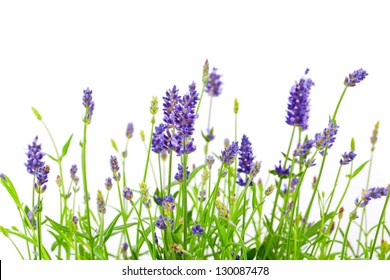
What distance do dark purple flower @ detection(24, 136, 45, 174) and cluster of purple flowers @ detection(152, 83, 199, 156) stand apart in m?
0.30

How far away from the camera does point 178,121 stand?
1.26 meters

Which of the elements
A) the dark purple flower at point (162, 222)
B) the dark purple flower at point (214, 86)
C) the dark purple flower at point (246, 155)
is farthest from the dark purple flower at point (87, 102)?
the dark purple flower at point (214, 86)

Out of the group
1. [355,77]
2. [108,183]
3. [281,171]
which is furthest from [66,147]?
[355,77]

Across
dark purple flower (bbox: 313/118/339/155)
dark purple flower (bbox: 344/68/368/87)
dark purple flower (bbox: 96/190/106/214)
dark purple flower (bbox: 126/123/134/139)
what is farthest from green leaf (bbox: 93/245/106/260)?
dark purple flower (bbox: 344/68/368/87)

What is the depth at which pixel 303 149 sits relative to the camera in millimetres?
1566

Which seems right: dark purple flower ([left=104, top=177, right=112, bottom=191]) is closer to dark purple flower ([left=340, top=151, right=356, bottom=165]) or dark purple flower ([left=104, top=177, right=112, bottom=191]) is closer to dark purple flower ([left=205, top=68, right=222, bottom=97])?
dark purple flower ([left=205, top=68, right=222, bottom=97])

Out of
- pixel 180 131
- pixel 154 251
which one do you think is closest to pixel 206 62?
pixel 180 131

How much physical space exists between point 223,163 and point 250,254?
0.41m

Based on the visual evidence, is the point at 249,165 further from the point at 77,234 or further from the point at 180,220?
the point at 77,234

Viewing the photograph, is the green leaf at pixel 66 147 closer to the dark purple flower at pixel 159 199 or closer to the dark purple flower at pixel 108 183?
the dark purple flower at pixel 108 183

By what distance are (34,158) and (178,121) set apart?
0.39m

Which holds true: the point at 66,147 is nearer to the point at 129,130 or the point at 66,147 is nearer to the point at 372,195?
the point at 129,130

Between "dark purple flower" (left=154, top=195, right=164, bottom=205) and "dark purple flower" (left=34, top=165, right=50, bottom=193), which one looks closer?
"dark purple flower" (left=34, top=165, right=50, bottom=193)

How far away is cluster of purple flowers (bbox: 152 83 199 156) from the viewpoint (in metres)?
1.25
